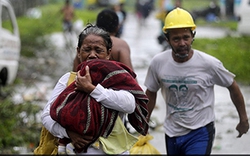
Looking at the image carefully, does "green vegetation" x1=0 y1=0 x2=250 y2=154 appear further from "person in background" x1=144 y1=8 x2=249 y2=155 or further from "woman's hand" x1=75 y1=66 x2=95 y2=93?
"woman's hand" x1=75 y1=66 x2=95 y2=93

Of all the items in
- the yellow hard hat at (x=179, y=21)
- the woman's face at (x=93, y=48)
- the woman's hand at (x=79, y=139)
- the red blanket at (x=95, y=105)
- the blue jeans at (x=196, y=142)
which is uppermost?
the woman's face at (x=93, y=48)

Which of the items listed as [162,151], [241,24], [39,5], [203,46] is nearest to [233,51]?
[241,24]

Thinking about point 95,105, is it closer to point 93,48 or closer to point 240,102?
point 93,48

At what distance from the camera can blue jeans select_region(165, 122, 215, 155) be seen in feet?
15.1

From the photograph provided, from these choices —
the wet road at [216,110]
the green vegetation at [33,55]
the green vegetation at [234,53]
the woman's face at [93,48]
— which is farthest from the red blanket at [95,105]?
the green vegetation at [234,53]

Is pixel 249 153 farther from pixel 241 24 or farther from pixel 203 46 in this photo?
pixel 203 46

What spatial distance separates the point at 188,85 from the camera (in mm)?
4590

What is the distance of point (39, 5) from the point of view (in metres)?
37.0

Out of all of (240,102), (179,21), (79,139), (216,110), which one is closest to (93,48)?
(79,139)

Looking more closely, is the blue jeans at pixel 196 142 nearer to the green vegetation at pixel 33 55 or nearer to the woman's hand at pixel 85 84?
the green vegetation at pixel 33 55

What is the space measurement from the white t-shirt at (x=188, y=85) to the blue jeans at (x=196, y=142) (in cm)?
4

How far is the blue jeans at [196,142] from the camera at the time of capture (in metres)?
4.59

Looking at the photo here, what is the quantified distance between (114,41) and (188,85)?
0.85m

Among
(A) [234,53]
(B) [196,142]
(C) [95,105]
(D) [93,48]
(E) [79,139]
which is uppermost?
(D) [93,48]
